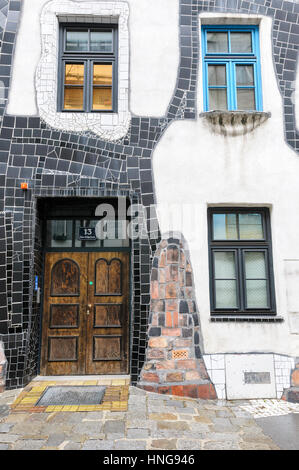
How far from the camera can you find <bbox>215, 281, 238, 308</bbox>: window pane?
18.0 ft

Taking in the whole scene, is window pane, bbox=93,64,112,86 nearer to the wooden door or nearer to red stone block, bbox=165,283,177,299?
the wooden door

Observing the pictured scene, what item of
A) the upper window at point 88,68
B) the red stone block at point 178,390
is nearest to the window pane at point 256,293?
the red stone block at point 178,390

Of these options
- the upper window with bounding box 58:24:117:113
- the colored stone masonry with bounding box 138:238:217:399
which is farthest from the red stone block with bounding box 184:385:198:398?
the upper window with bounding box 58:24:117:113

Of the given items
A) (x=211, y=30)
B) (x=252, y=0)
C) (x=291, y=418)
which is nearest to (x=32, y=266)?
(x=291, y=418)

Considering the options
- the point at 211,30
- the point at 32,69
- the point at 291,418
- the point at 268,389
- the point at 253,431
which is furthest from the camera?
the point at 211,30

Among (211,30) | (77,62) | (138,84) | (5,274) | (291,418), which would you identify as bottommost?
(291,418)

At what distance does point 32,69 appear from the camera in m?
5.84

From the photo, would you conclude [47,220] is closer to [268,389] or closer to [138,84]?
[138,84]

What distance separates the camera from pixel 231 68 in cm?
609

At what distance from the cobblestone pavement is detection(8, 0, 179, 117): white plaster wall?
4.38m

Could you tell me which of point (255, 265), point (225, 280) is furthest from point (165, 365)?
point (255, 265)

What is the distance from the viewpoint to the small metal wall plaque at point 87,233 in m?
6.06

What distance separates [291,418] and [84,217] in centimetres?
420

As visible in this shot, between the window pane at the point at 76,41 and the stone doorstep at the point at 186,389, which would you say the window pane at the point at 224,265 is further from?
the window pane at the point at 76,41
